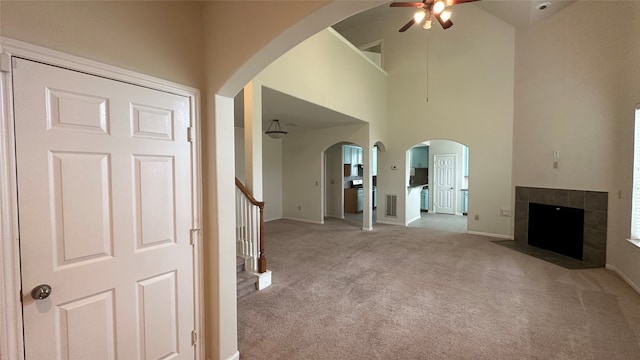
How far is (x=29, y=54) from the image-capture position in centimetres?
108

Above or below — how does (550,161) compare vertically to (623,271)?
above

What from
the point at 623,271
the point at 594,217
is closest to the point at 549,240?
the point at 594,217

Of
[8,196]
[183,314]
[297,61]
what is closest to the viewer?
[8,196]

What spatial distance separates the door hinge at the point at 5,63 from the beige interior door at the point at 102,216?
0.02 metres

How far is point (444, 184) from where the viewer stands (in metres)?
8.41

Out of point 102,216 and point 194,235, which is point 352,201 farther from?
point 102,216

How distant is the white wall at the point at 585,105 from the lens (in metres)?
3.39

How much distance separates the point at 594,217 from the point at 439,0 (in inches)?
154

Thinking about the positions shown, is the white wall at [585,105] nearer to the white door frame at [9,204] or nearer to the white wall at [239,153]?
the white door frame at [9,204]

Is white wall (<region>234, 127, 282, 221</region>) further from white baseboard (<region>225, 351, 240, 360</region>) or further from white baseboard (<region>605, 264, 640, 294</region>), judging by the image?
white baseboard (<region>605, 264, 640, 294</region>)

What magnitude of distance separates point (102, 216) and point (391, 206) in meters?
6.30

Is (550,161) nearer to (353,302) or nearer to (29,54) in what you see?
(353,302)

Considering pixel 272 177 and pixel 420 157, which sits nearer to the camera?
pixel 272 177

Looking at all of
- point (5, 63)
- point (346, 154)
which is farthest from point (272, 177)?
point (5, 63)
